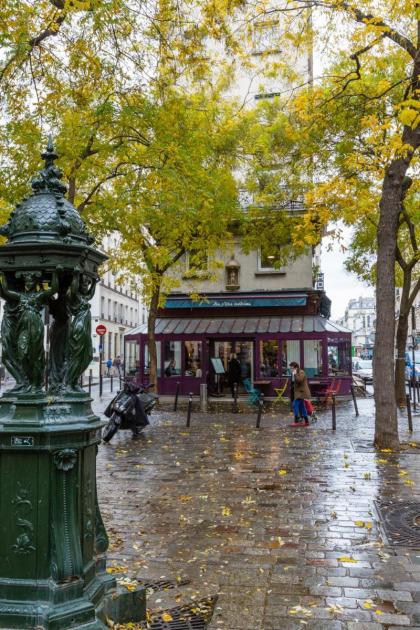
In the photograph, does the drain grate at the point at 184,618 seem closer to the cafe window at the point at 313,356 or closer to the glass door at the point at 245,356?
the cafe window at the point at 313,356

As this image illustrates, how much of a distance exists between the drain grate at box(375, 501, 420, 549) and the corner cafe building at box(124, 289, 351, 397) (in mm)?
15688

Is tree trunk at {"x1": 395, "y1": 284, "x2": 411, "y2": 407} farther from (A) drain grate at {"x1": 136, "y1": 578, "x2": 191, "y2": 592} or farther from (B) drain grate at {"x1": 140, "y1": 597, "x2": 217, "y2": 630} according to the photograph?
(B) drain grate at {"x1": 140, "y1": 597, "x2": 217, "y2": 630}

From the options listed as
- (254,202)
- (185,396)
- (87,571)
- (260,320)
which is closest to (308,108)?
(254,202)

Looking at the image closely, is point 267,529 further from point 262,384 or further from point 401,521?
point 262,384

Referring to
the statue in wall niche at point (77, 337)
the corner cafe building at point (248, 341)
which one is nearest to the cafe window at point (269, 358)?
the corner cafe building at point (248, 341)

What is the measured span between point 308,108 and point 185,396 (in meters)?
14.6

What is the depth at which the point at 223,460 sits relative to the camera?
977 cm

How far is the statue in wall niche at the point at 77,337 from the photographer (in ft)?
12.1

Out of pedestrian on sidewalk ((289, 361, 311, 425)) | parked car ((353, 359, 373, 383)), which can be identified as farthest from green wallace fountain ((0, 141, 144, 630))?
parked car ((353, 359, 373, 383))

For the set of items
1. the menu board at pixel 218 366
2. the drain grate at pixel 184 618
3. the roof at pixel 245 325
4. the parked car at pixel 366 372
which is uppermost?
the roof at pixel 245 325

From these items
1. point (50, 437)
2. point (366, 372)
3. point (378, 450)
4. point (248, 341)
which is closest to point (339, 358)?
point (248, 341)

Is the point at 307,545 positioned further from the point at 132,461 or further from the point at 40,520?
the point at 132,461

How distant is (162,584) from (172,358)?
1987 centimetres

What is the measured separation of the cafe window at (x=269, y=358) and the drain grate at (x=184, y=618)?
19391 millimetres
